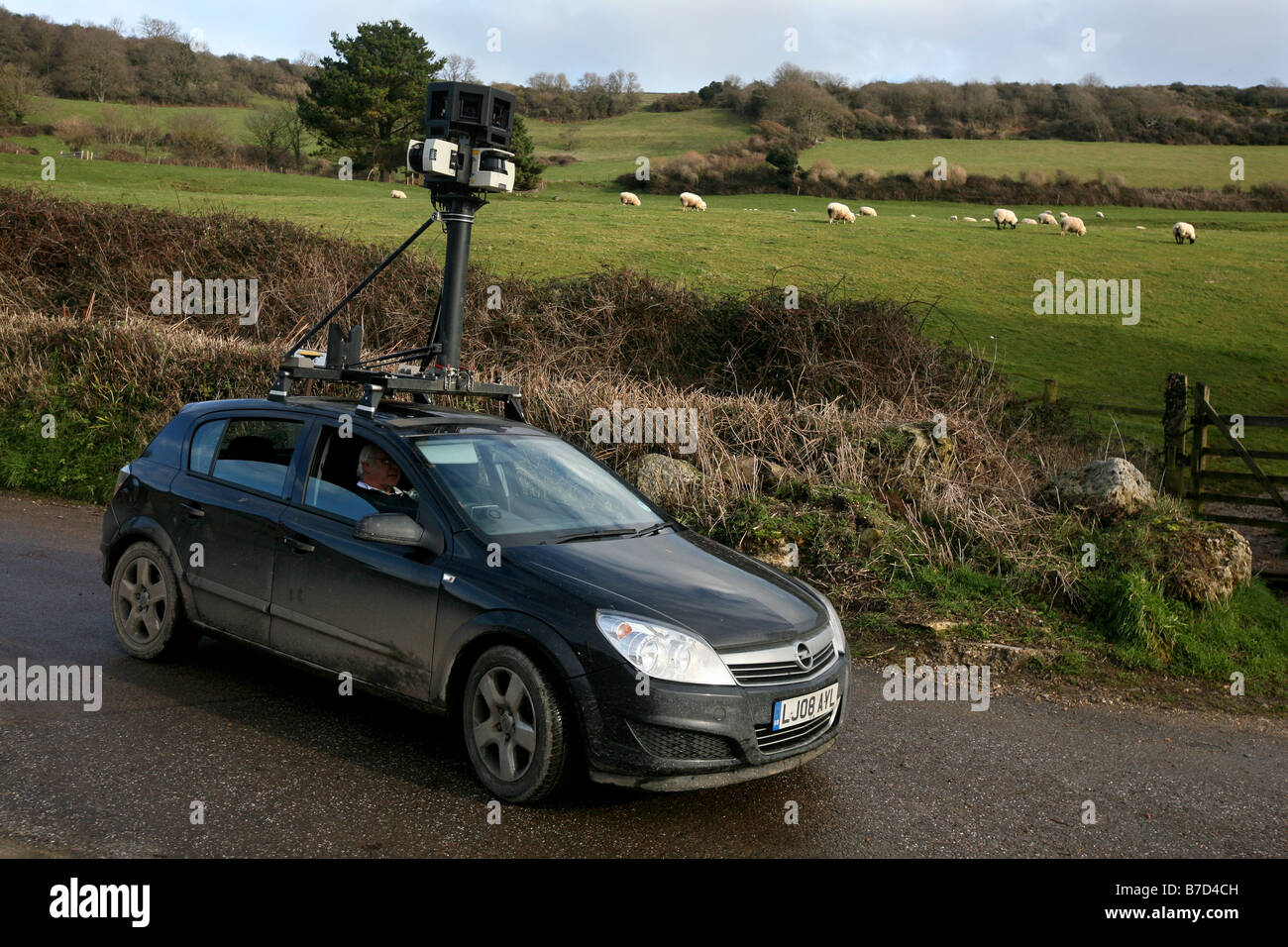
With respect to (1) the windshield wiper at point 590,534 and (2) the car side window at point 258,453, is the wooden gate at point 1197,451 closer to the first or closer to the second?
(1) the windshield wiper at point 590,534

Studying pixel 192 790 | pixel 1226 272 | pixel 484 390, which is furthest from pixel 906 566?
pixel 1226 272

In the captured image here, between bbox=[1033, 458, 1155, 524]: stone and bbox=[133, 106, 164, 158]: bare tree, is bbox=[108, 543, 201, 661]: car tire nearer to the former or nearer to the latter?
bbox=[1033, 458, 1155, 524]: stone

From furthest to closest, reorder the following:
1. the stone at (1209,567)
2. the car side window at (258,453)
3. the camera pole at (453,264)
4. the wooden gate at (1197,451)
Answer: the wooden gate at (1197,451) < the camera pole at (453,264) < the stone at (1209,567) < the car side window at (258,453)

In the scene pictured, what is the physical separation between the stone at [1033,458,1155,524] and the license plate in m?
5.80

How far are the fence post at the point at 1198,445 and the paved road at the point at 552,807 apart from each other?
6424 millimetres

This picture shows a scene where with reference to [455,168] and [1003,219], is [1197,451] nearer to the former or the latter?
[455,168]

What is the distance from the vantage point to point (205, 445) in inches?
259

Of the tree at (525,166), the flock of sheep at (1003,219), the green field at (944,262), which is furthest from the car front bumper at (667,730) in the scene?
the tree at (525,166)

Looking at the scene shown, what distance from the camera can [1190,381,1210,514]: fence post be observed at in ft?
40.7

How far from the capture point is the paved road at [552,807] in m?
4.42

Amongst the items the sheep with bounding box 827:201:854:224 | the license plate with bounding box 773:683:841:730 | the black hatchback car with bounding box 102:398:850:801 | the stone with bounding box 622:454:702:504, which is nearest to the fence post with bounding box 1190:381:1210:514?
the stone with bounding box 622:454:702:504

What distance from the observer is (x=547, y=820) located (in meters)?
4.61

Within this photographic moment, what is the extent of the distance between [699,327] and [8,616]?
10778 mm

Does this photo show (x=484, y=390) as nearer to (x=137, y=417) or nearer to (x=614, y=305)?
(x=137, y=417)
